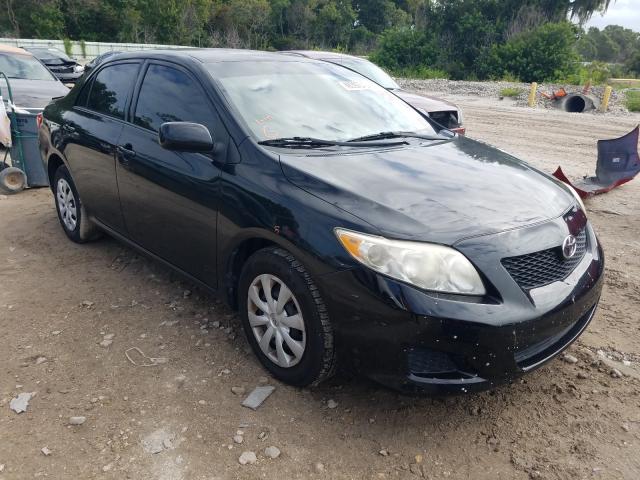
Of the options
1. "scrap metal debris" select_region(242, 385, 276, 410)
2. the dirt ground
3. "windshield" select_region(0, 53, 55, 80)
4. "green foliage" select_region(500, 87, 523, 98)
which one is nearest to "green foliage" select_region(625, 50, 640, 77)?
"green foliage" select_region(500, 87, 523, 98)

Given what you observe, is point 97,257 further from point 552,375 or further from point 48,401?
point 552,375

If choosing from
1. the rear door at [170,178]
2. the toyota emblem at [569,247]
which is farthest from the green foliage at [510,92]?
the toyota emblem at [569,247]

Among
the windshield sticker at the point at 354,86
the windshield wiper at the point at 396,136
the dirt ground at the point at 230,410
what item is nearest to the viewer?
the dirt ground at the point at 230,410

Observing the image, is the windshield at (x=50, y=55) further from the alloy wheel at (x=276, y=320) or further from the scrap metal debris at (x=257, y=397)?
the scrap metal debris at (x=257, y=397)

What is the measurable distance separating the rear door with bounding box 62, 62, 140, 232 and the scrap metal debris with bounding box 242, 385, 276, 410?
1.89m

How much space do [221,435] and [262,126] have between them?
1.71 metres

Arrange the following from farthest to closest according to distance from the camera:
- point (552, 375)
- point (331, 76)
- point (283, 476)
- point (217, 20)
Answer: point (217, 20), point (331, 76), point (552, 375), point (283, 476)

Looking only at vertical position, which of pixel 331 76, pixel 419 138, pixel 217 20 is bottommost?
pixel 419 138

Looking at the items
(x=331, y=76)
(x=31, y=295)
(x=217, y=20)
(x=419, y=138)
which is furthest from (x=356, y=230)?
(x=217, y=20)

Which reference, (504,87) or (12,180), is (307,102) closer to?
(12,180)

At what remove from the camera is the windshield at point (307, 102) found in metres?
3.27

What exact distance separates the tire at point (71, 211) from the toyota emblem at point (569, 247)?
12.7 feet

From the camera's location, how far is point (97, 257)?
474 centimetres

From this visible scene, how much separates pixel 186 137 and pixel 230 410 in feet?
4.90
